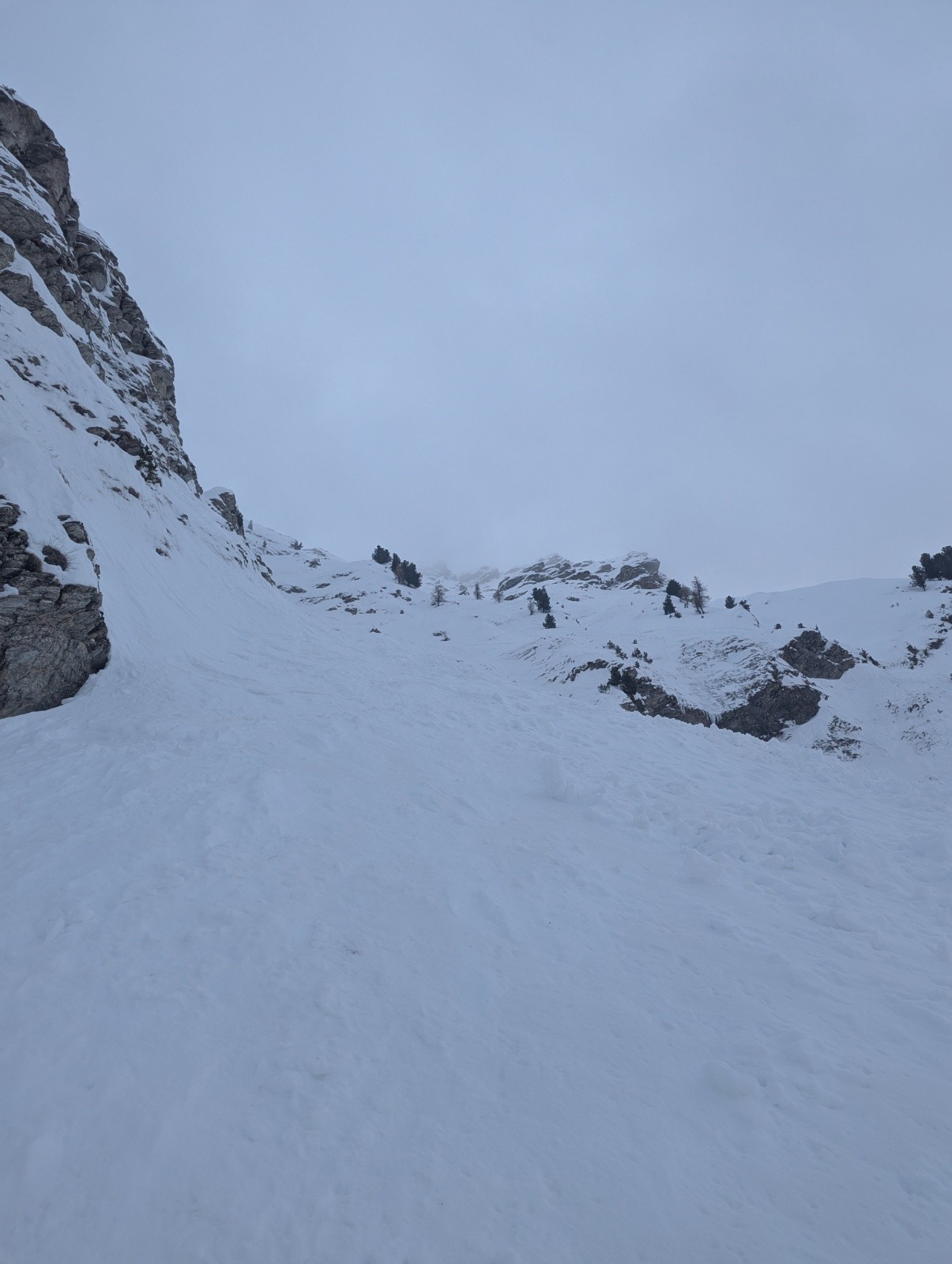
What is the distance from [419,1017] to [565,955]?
5.35ft

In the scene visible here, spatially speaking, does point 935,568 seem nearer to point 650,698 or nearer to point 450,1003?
point 650,698

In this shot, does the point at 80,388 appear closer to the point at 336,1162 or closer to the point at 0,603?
the point at 0,603

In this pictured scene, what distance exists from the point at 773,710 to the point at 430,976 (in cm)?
2360

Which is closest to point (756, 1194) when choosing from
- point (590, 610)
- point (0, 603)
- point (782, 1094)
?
point (782, 1094)

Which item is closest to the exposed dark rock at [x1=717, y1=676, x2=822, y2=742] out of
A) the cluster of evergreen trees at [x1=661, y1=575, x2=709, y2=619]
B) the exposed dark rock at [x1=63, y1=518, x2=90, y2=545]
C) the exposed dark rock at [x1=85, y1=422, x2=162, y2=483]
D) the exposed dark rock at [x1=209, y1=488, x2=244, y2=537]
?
the cluster of evergreen trees at [x1=661, y1=575, x2=709, y2=619]

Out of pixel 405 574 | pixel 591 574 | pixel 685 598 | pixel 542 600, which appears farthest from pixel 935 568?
pixel 405 574

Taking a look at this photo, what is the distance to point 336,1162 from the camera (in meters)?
3.08

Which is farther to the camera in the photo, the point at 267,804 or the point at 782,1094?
the point at 267,804

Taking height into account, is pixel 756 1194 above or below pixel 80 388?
below

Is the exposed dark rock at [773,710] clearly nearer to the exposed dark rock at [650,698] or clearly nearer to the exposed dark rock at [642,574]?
the exposed dark rock at [650,698]

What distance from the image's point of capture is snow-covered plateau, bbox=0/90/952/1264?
9.55ft

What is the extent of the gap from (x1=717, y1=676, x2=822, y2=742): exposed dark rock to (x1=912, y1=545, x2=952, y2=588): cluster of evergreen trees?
3187 centimetres

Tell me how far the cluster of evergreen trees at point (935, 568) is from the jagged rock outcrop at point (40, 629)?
191 feet

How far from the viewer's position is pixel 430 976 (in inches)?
184
